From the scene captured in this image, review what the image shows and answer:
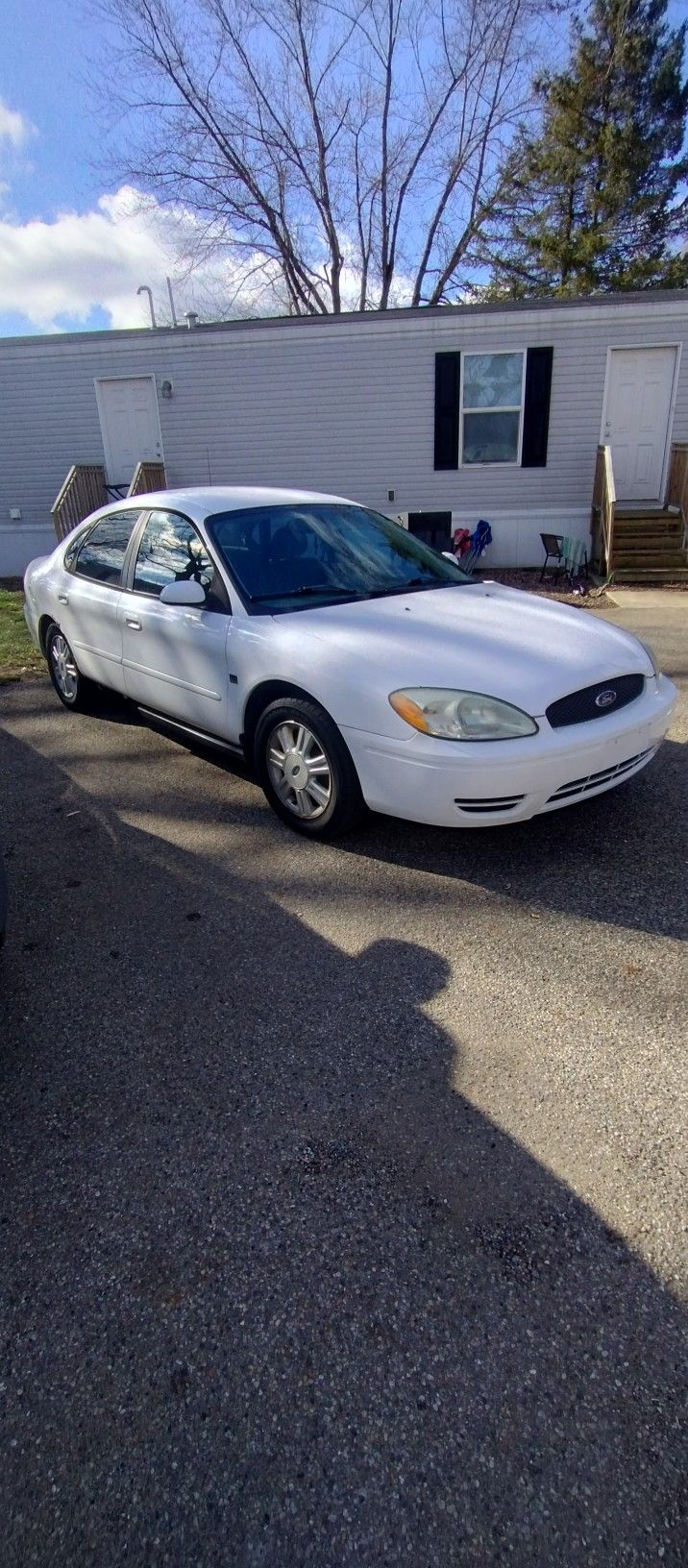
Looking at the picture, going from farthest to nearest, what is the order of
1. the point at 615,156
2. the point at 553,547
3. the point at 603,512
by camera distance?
the point at 615,156 → the point at 603,512 → the point at 553,547

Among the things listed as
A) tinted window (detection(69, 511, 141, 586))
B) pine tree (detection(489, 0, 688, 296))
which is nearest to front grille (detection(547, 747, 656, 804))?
tinted window (detection(69, 511, 141, 586))

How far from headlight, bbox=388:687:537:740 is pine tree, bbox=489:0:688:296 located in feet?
73.6

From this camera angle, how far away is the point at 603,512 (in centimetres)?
1147

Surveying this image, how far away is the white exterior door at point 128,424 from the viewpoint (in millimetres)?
12766

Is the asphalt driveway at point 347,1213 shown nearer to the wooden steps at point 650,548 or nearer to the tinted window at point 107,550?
the tinted window at point 107,550

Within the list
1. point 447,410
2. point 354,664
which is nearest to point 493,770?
point 354,664

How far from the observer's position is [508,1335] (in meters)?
1.61

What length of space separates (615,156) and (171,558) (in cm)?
2268

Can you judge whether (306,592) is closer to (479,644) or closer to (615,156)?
(479,644)

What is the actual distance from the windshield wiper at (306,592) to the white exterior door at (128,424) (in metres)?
10.3

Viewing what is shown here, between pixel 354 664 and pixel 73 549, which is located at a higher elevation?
pixel 73 549

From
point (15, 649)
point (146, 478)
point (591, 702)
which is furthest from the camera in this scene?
point (146, 478)

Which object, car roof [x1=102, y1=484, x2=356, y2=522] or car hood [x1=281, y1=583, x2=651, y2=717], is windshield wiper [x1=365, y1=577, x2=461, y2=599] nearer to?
car hood [x1=281, y1=583, x2=651, y2=717]

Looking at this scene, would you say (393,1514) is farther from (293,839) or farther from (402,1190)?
(293,839)
